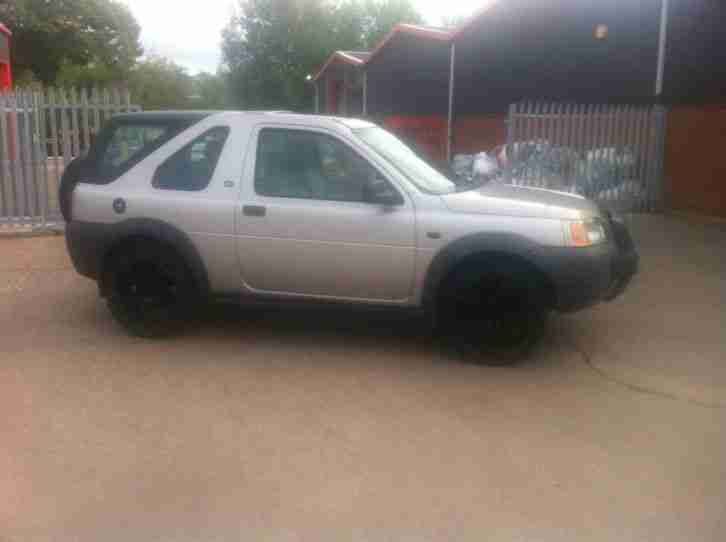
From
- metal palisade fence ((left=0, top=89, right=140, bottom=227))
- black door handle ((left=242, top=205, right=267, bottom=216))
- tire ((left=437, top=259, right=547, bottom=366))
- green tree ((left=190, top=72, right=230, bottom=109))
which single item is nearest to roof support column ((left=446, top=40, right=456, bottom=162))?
Result: metal palisade fence ((left=0, top=89, right=140, bottom=227))

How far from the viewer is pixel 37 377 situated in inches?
217

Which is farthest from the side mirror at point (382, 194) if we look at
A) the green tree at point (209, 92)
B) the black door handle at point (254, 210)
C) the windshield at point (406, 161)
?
the green tree at point (209, 92)

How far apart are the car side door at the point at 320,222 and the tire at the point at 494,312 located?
1.19ft

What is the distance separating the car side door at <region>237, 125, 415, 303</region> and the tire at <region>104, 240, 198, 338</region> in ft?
2.08

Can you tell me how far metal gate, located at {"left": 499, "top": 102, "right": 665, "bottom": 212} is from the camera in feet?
43.9

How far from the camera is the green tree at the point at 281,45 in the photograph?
4994 centimetres

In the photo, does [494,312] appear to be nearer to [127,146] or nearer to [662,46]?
[127,146]

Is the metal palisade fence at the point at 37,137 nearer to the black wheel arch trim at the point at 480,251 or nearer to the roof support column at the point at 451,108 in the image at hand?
the black wheel arch trim at the point at 480,251

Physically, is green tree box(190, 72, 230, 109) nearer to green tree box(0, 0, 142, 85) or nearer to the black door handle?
green tree box(0, 0, 142, 85)

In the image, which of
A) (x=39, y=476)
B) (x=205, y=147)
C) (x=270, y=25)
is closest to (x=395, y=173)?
(x=205, y=147)

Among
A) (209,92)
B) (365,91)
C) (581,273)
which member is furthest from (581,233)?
(209,92)

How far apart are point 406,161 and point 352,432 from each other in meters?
2.44

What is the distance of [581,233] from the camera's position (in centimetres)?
555

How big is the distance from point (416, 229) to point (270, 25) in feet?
155
